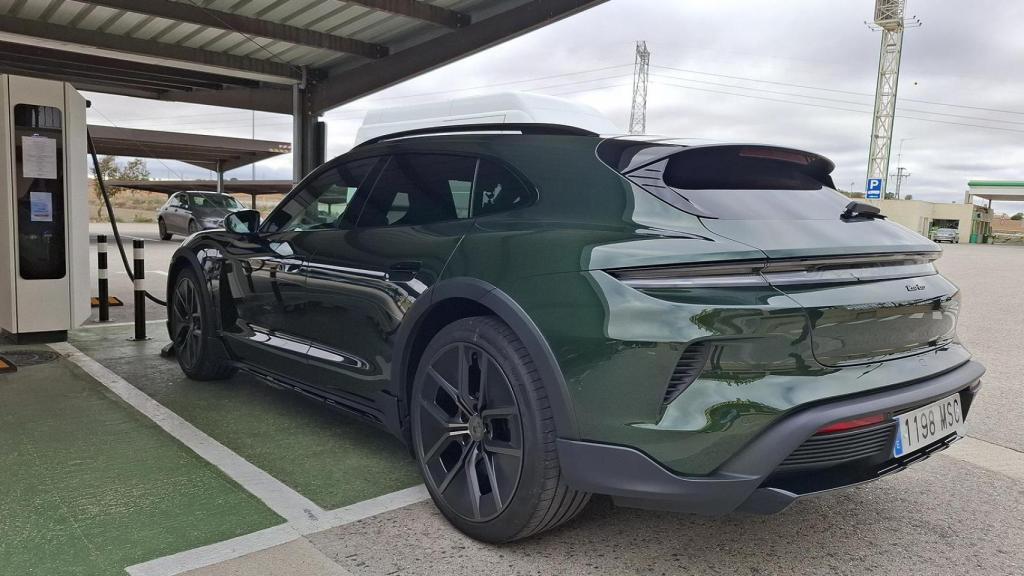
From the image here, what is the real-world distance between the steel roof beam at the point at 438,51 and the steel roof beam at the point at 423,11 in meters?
0.15

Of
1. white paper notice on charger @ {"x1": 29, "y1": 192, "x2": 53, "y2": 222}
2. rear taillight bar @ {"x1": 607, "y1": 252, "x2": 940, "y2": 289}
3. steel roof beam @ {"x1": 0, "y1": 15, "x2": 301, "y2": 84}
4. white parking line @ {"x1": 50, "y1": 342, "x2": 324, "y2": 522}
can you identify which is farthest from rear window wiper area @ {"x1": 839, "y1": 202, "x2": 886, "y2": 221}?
steel roof beam @ {"x1": 0, "y1": 15, "x2": 301, "y2": 84}

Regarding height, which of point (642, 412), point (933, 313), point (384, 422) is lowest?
point (384, 422)

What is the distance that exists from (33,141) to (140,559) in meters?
4.59

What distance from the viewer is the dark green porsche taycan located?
6.95ft

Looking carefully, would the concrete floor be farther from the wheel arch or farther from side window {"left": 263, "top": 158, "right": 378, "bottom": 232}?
side window {"left": 263, "top": 158, "right": 378, "bottom": 232}

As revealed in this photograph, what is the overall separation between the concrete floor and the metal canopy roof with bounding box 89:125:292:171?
2024cm

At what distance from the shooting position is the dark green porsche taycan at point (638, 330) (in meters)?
2.12

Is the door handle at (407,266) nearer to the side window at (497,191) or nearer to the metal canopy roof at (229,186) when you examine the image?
the side window at (497,191)

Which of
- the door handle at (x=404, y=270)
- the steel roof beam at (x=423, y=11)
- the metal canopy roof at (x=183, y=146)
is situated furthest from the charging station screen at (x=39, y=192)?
the metal canopy roof at (x=183, y=146)

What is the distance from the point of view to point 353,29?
29.8 feet

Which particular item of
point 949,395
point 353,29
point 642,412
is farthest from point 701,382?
point 353,29

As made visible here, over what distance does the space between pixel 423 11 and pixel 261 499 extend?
647cm

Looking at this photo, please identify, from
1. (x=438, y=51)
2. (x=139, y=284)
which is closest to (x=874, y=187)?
(x=438, y=51)

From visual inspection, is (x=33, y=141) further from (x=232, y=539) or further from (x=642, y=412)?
(x=642, y=412)
